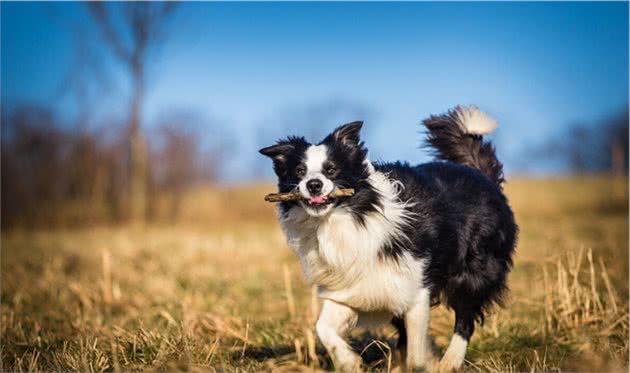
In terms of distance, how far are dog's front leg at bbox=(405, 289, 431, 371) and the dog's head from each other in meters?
0.94

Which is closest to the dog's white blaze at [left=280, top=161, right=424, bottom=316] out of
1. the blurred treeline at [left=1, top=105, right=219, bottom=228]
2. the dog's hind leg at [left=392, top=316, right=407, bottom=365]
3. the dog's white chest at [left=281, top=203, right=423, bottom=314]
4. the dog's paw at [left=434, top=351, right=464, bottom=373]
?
the dog's white chest at [left=281, top=203, right=423, bottom=314]

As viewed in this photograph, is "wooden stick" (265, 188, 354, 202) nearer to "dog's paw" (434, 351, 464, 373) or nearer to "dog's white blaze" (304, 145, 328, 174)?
"dog's white blaze" (304, 145, 328, 174)

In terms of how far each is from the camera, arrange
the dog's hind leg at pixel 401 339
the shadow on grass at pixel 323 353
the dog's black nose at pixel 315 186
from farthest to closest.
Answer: the dog's hind leg at pixel 401 339, the shadow on grass at pixel 323 353, the dog's black nose at pixel 315 186

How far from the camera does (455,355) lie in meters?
4.61

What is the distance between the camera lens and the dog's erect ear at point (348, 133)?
4.30 meters

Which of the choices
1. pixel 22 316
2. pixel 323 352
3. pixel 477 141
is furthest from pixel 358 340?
pixel 22 316

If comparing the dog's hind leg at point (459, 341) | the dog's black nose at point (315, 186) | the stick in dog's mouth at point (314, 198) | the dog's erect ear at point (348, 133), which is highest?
the dog's erect ear at point (348, 133)

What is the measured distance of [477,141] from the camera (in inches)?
224

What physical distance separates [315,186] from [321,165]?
0.24 meters

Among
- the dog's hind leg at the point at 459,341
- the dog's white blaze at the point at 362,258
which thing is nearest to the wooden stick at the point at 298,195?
the dog's white blaze at the point at 362,258

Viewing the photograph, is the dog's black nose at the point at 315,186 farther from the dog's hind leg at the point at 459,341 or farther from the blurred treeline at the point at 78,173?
the blurred treeline at the point at 78,173

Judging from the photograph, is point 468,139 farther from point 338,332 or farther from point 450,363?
point 338,332

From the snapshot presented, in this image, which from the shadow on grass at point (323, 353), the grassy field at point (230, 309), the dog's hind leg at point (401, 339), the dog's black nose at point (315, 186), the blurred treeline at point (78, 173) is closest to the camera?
the dog's black nose at point (315, 186)

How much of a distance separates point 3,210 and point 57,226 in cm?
168
